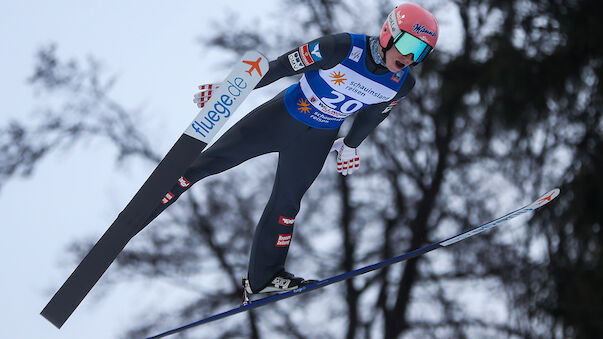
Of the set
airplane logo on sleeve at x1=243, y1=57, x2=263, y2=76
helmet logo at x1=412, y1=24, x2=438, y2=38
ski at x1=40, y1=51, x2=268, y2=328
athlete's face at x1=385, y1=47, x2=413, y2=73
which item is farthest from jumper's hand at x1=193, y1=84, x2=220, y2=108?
helmet logo at x1=412, y1=24, x2=438, y2=38

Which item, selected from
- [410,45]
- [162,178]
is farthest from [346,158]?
[162,178]

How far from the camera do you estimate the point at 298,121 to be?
140 inches

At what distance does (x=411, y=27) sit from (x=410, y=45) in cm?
8

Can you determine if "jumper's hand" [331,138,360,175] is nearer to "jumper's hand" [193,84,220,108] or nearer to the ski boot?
the ski boot

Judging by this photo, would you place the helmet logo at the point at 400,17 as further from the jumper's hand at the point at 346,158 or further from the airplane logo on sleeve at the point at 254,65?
the jumper's hand at the point at 346,158

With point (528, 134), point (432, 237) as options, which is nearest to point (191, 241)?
point (432, 237)

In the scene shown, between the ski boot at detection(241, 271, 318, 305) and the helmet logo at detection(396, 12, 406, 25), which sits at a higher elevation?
the helmet logo at detection(396, 12, 406, 25)

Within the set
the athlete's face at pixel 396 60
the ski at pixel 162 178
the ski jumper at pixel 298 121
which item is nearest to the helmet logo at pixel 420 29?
the athlete's face at pixel 396 60

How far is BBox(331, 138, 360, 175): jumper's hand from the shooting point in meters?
3.87

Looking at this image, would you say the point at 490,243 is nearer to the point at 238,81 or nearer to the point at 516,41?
the point at 516,41

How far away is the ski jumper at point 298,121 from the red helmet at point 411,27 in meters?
0.13

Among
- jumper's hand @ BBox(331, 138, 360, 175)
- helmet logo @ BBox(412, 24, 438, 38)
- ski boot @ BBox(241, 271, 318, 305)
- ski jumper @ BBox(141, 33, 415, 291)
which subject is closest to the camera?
helmet logo @ BBox(412, 24, 438, 38)

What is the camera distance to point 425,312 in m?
9.70

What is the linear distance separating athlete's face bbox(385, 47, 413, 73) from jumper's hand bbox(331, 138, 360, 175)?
2.23 feet
